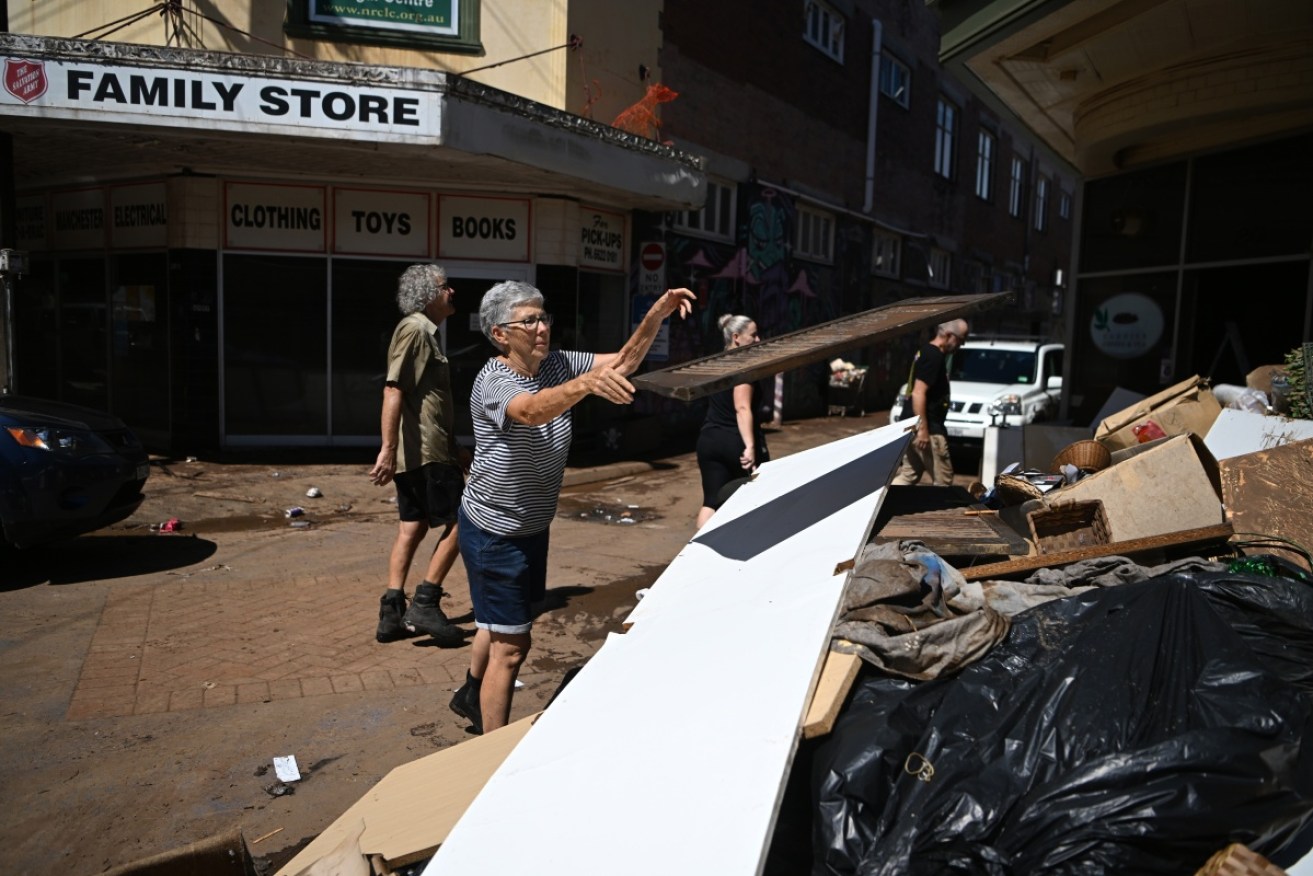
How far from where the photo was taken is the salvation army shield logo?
9367mm

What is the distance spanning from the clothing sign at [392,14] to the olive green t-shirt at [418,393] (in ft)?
24.5

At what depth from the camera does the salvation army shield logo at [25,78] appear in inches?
369

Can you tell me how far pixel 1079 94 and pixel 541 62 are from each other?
626 cm

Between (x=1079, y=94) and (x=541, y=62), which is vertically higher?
(x=541, y=62)

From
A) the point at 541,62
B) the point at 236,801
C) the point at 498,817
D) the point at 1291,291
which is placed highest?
the point at 541,62

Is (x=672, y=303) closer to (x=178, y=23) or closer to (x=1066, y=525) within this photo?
(x=1066, y=525)

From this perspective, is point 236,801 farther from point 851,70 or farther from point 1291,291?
point 851,70

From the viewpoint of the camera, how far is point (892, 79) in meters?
22.4

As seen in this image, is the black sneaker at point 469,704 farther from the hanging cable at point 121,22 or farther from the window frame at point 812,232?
the window frame at point 812,232

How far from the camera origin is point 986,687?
2.70 meters

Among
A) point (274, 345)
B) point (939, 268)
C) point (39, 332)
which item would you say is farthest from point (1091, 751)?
point (939, 268)

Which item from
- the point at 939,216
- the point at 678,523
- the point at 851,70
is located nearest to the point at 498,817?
the point at 678,523

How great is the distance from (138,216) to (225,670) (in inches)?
362

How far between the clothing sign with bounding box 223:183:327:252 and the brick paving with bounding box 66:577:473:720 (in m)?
6.30
